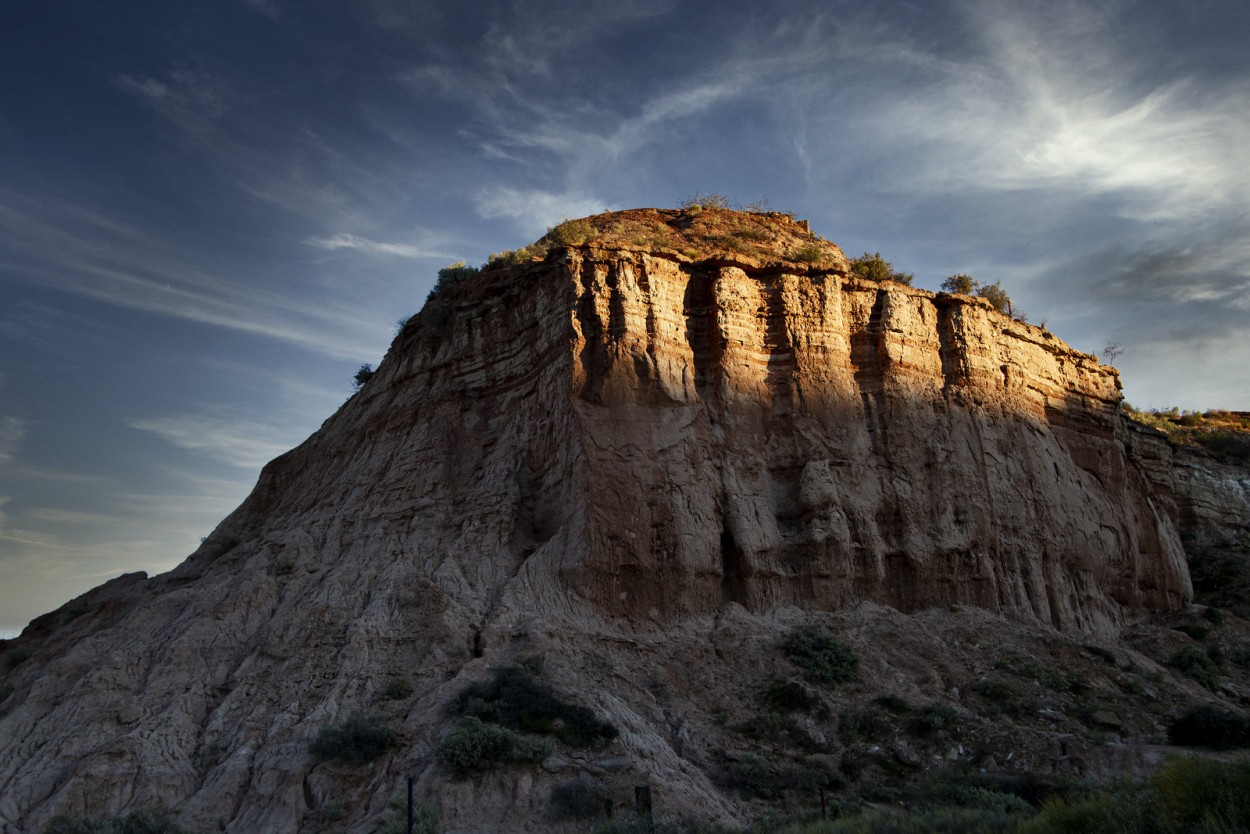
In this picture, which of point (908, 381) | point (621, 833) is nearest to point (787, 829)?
point (621, 833)

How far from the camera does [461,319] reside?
82.2 feet

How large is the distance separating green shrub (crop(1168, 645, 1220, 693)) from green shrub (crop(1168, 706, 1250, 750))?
4.99 m

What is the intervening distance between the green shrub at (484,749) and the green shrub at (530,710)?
59 centimetres

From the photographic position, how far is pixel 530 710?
1619cm

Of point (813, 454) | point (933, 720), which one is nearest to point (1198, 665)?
point (933, 720)

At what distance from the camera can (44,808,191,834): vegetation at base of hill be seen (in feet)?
46.7

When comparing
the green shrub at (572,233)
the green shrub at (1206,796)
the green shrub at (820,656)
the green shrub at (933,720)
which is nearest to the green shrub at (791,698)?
the green shrub at (820,656)

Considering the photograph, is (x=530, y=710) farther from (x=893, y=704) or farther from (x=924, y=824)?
(x=893, y=704)

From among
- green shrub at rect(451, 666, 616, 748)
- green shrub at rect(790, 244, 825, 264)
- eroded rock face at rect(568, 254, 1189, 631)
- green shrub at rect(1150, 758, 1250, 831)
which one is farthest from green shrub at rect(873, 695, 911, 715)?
green shrub at rect(790, 244, 825, 264)

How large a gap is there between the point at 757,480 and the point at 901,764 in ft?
23.3

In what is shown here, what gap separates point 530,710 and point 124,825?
6.10 metres

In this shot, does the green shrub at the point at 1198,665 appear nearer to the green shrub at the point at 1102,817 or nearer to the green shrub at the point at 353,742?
the green shrub at the point at 1102,817

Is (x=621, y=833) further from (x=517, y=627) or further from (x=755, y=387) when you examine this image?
(x=755, y=387)

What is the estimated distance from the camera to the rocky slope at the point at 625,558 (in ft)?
53.3
